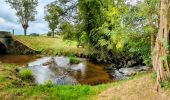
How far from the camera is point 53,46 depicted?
58.3m

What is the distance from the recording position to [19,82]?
26.5m

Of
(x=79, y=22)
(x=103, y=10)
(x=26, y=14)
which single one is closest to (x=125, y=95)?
(x=103, y=10)

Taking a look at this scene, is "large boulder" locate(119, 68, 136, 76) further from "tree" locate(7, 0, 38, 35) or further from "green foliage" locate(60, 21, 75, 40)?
"tree" locate(7, 0, 38, 35)

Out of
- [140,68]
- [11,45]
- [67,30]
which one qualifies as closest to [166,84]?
[140,68]

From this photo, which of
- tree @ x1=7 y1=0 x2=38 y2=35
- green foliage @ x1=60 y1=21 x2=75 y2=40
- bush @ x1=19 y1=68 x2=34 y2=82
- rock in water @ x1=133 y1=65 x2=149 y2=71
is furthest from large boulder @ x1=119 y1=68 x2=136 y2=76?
tree @ x1=7 y1=0 x2=38 y2=35

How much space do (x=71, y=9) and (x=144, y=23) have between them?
29435 mm

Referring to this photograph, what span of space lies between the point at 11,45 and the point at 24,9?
47.4ft

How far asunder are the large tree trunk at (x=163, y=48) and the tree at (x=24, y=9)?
54111 millimetres

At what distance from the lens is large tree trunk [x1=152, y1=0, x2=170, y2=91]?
18.7 metres

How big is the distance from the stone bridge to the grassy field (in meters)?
1.27

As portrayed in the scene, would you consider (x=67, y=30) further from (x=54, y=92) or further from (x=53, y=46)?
(x=54, y=92)

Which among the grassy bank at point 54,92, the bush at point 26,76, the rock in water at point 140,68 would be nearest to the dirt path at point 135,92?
the grassy bank at point 54,92

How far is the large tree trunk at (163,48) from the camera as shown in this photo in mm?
18672

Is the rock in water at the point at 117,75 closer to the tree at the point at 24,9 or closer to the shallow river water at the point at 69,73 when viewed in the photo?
the shallow river water at the point at 69,73
